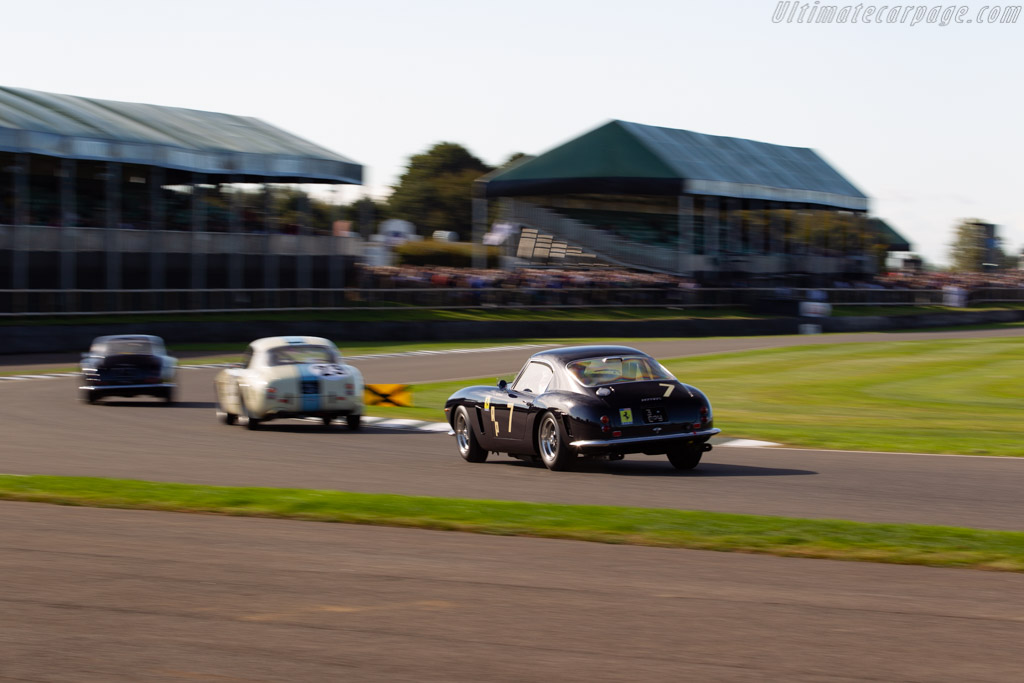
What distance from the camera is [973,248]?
165 meters

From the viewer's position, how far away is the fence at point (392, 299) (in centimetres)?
4025

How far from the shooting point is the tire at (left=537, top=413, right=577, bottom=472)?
13.4m

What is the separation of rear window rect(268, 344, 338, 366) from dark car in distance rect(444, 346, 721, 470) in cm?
510

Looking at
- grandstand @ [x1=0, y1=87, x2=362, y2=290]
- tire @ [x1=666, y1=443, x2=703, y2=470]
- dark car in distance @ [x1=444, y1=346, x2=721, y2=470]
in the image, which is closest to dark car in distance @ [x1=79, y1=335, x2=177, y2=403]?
dark car in distance @ [x1=444, y1=346, x2=721, y2=470]

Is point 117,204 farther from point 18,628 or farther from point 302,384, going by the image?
point 18,628

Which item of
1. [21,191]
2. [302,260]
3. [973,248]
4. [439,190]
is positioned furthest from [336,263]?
[973,248]

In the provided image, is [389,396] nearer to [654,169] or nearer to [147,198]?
[147,198]

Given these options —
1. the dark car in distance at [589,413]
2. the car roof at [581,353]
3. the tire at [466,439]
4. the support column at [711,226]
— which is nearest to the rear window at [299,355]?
the tire at [466,439]

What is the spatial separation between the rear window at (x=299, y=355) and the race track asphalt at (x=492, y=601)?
7.03 meters

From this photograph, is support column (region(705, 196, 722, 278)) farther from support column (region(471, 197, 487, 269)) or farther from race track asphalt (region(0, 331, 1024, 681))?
race track asphalt (region(0, 331, 1024, 681))

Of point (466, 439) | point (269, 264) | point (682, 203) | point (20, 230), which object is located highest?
point (682, 203)

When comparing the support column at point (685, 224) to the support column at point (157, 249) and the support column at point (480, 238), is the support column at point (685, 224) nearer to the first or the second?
the support column at point (480, 238)

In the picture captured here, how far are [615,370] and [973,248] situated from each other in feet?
535

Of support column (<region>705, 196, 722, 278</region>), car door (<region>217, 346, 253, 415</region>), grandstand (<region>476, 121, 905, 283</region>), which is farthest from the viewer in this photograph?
support column (<region>705, 196, 722, 278</region>)
